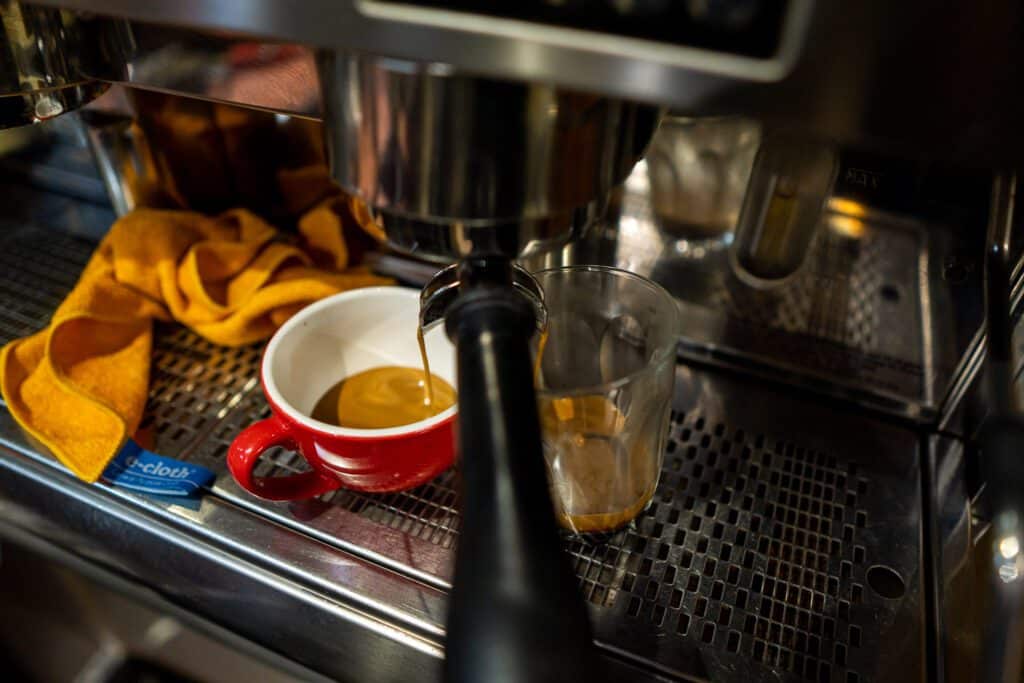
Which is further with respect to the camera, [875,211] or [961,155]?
[875,211]

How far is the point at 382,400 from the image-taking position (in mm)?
399

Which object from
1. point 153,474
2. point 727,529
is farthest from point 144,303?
point 727,529

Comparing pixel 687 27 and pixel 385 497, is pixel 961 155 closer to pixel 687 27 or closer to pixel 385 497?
pixel 687 27

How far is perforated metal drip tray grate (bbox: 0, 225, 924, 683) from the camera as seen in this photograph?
321mm

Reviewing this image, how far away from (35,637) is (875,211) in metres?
0.57

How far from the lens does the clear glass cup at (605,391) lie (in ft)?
1.06

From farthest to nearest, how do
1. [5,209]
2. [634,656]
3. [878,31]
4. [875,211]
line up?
1. [5,209]
2. [875,211]
3. [634,656]
4. [878,31]

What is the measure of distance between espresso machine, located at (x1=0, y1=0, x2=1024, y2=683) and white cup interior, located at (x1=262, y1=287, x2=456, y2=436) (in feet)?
0.15

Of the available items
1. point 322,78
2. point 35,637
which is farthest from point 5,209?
point 322,78

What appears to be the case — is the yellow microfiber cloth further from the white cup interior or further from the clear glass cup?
the clear glass cup

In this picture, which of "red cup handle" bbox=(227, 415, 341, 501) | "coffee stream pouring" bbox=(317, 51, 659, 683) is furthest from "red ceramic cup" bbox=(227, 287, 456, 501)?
"coffee stream pouring" bbox=(317, 51, 659, 683)

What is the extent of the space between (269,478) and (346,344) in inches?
3.4

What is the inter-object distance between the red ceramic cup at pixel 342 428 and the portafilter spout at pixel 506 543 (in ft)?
0.42

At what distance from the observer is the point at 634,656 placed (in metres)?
0.32
